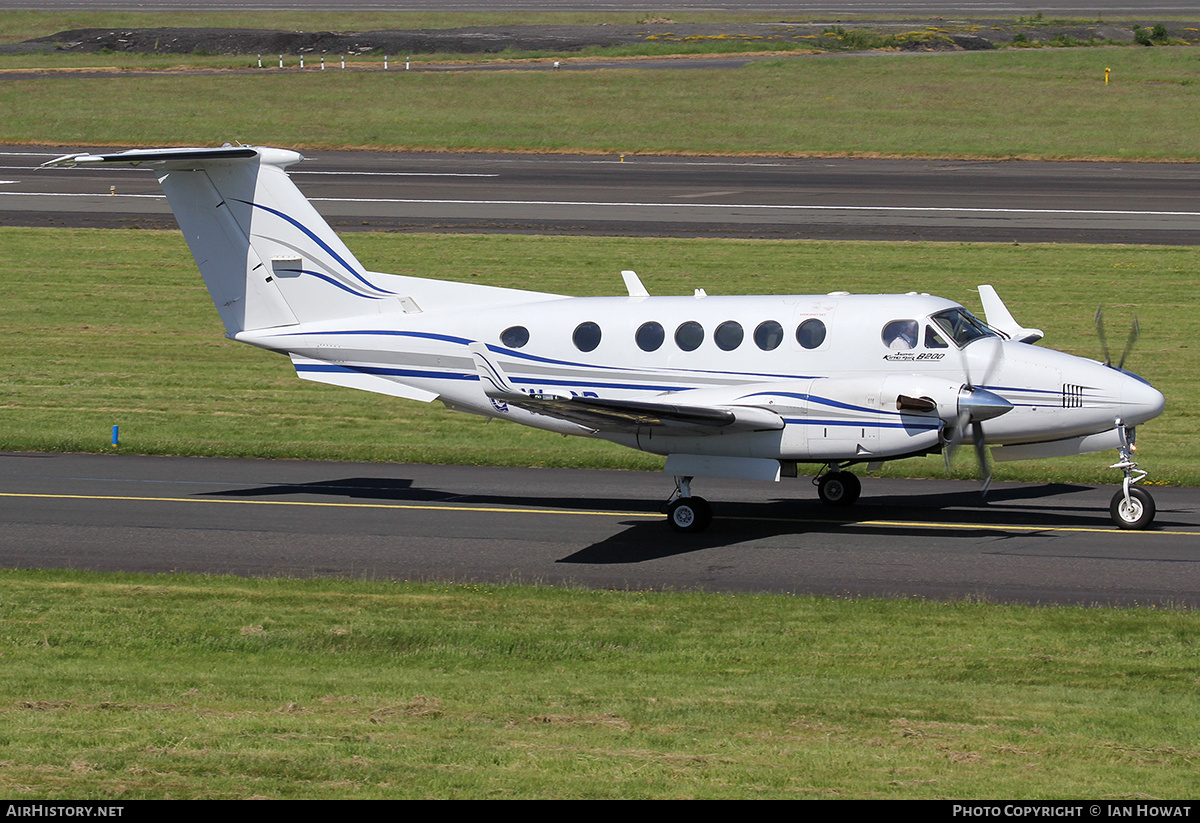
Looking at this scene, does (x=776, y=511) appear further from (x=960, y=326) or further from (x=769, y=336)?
(x=960, y=326)

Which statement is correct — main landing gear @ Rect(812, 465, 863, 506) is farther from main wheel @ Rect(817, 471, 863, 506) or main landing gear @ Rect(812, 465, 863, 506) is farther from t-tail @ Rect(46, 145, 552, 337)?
t-tail @ Rect(46, 145, 552, 337)

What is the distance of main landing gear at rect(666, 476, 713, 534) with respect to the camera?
59.4ft

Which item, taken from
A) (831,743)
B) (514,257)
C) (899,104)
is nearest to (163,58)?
(899,104)

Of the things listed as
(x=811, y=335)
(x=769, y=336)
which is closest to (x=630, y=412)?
(x=769, y=336)

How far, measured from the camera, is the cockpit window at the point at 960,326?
58.4 feet

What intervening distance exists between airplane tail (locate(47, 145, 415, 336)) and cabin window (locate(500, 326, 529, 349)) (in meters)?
1.73

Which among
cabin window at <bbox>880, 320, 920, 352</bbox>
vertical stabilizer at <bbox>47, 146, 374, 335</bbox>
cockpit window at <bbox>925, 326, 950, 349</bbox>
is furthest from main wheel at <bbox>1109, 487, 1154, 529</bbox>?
vertical stabilizer at <bbox>47, 146, 374, 335</bbox>

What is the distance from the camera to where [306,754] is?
9461 mm

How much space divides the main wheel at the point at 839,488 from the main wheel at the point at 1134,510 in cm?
358

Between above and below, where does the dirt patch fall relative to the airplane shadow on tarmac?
above

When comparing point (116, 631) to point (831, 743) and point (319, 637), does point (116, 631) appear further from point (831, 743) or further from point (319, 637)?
point (831, 743)

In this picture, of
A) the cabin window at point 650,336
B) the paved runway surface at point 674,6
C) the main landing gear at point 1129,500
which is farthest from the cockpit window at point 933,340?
the paved runway surface at point 674,6

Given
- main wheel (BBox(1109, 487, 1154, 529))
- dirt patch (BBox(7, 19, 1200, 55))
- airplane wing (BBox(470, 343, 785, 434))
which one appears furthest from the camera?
dirt patch (BBox(7, 19, 1200, 55))

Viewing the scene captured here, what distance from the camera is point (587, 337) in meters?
19.1
